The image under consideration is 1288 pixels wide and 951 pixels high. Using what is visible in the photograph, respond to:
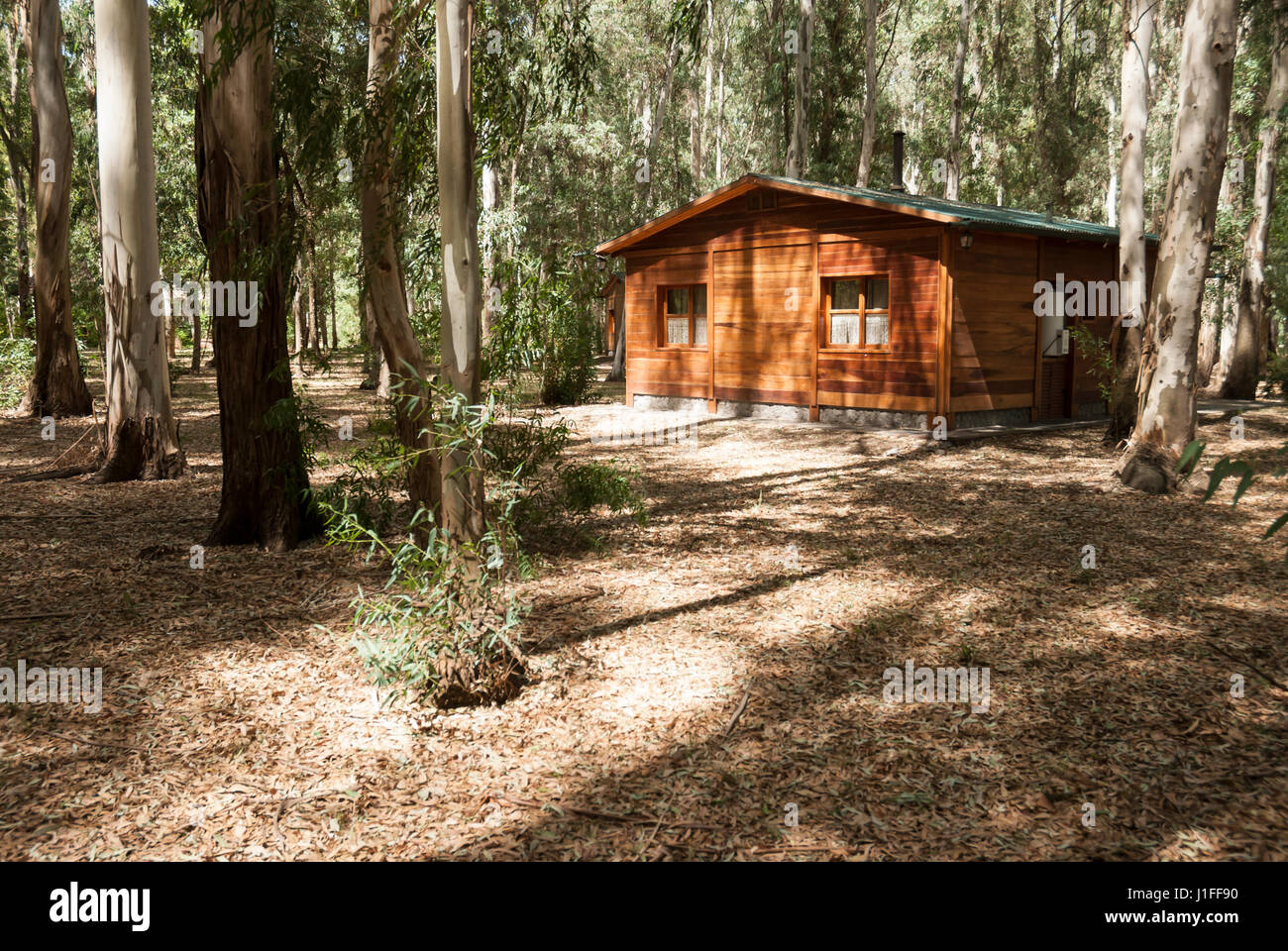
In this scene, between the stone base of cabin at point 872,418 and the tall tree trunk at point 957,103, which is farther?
the tall tree trunk at point 957,103

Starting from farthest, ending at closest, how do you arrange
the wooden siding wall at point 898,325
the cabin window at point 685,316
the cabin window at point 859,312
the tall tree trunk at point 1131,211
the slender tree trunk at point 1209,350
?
the slender tree trunk at point 1209,350 < the cabin window at point 685,316 < the cabin window at point 859,312 < the wooden siding wall at point 898,325 < the tall tree trunk at point 1131,211

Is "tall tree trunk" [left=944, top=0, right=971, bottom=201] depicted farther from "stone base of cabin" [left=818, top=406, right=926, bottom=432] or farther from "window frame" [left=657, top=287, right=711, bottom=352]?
"stone base of cabin" [left=818, top=406, right=926, bottom=432]

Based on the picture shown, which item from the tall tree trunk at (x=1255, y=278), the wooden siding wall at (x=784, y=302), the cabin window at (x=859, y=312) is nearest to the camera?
the wooden siding wall at (x=784, y=302)

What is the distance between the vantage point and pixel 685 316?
2005cm

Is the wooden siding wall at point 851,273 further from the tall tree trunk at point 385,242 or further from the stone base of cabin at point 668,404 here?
the tall tree trunk at point 385,242

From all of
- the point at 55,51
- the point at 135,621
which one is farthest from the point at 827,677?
the point at 55,51

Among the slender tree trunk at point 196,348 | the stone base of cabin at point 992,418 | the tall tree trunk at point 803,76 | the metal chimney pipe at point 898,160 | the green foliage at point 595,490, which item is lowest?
the green foliage at point 595,490

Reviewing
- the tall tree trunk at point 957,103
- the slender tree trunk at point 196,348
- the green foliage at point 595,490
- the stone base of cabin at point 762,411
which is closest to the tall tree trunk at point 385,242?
the green foliage at point 595,490

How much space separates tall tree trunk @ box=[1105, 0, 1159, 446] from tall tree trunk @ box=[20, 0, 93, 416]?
15784mm

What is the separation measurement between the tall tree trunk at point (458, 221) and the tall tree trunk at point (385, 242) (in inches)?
48.5

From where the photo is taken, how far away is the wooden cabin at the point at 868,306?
50.3 ft

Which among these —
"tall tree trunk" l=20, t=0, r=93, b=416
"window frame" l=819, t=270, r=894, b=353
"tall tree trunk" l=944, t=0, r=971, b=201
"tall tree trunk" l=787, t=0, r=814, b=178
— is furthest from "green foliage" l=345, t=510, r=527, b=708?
"tall tree trunk" l=944, t=0, r=971, b=201

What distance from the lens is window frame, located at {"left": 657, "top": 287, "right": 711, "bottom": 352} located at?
63.8 ft

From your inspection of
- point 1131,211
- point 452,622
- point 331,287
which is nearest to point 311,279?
point 1131,211
